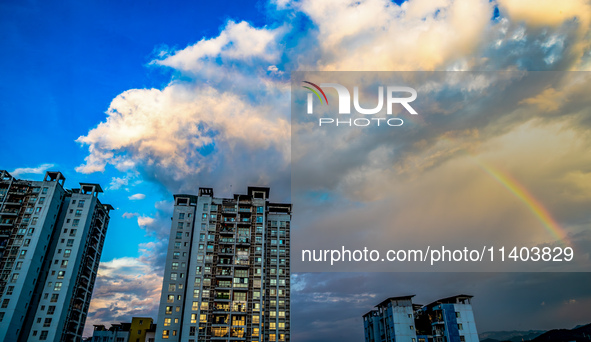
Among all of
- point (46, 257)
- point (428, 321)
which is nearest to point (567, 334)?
point (428, 321)

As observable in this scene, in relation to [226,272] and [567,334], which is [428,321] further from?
[567,334]

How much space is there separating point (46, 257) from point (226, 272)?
46993mm

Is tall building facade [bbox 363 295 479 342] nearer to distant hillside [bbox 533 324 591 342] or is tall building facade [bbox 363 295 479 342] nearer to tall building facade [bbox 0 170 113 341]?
tall building facade [bbox 0 170 113 341]

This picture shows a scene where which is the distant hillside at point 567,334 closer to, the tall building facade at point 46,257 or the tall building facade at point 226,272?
the tall building facade at point 226,272

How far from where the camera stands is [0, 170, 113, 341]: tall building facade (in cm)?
8756

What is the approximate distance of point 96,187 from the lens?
10831 centimetres

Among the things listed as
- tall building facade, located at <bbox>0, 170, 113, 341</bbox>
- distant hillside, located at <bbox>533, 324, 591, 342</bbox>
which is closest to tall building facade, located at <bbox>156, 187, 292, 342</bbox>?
tall building facade, located at <bbox>0, 170, 113, 341</bbox>

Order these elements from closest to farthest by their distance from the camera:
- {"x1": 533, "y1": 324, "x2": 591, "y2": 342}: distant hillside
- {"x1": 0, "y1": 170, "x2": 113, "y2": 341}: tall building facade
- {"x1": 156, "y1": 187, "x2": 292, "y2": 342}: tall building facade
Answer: {"x1": 156, "y1": 187, "x2": 292, "y2": 342}: tall building facade → {"x1": 0, "y1": 170, "x2": 113, "y2": 341}: tall building facade → {"x1": 533, "y1": 324, "x2": 591, "y2": 342}: distant hillside

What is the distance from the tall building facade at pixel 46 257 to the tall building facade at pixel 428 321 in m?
80.1

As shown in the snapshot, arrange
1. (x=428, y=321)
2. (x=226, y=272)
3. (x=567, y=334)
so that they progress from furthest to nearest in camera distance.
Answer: (x=567, y=334), (x=428, y=321), (x=226, y=272)

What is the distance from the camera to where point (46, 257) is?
3797 inches

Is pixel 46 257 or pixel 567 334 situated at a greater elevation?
pixel 46 257

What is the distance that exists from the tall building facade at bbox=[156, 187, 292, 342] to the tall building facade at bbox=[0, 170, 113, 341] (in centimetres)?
2522

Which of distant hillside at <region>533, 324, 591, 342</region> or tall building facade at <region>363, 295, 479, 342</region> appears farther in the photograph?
distant hillside at <region>533, 324, 591, 342</region>
